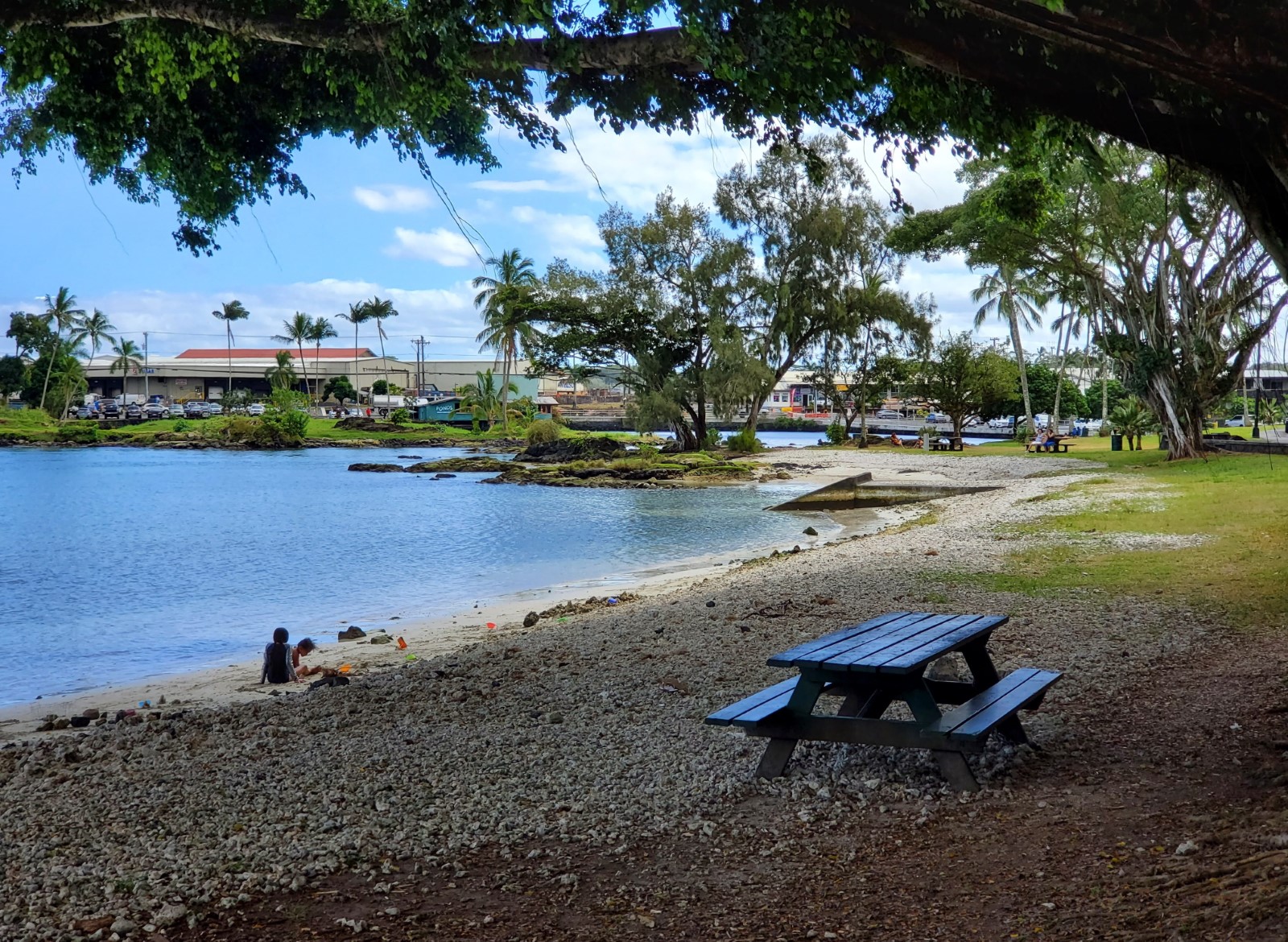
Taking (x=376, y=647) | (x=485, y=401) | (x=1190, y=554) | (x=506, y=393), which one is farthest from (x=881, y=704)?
(x=485, y=401)

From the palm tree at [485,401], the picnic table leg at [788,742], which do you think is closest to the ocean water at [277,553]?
the picnic table leg at [788,742]

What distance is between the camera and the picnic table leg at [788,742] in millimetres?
5007

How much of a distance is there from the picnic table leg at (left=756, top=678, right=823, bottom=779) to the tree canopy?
10.2ft

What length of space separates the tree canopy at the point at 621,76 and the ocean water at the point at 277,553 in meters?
6.59

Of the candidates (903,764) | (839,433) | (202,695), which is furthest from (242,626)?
(839,433)

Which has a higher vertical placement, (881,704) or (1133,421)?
(1133,421)

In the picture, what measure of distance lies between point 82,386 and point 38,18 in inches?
4213

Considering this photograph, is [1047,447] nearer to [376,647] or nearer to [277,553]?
[277,553]

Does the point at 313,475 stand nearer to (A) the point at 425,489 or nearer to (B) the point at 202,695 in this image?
(A) the point at 425,489

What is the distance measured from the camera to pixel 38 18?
650 centimetres

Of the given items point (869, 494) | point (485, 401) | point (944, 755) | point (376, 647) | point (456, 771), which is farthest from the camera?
point (485, 401)

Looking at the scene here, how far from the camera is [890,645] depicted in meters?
5.20

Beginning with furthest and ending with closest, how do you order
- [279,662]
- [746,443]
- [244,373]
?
[244,373], [746,443], [279,662]

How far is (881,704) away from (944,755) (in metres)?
0.64
